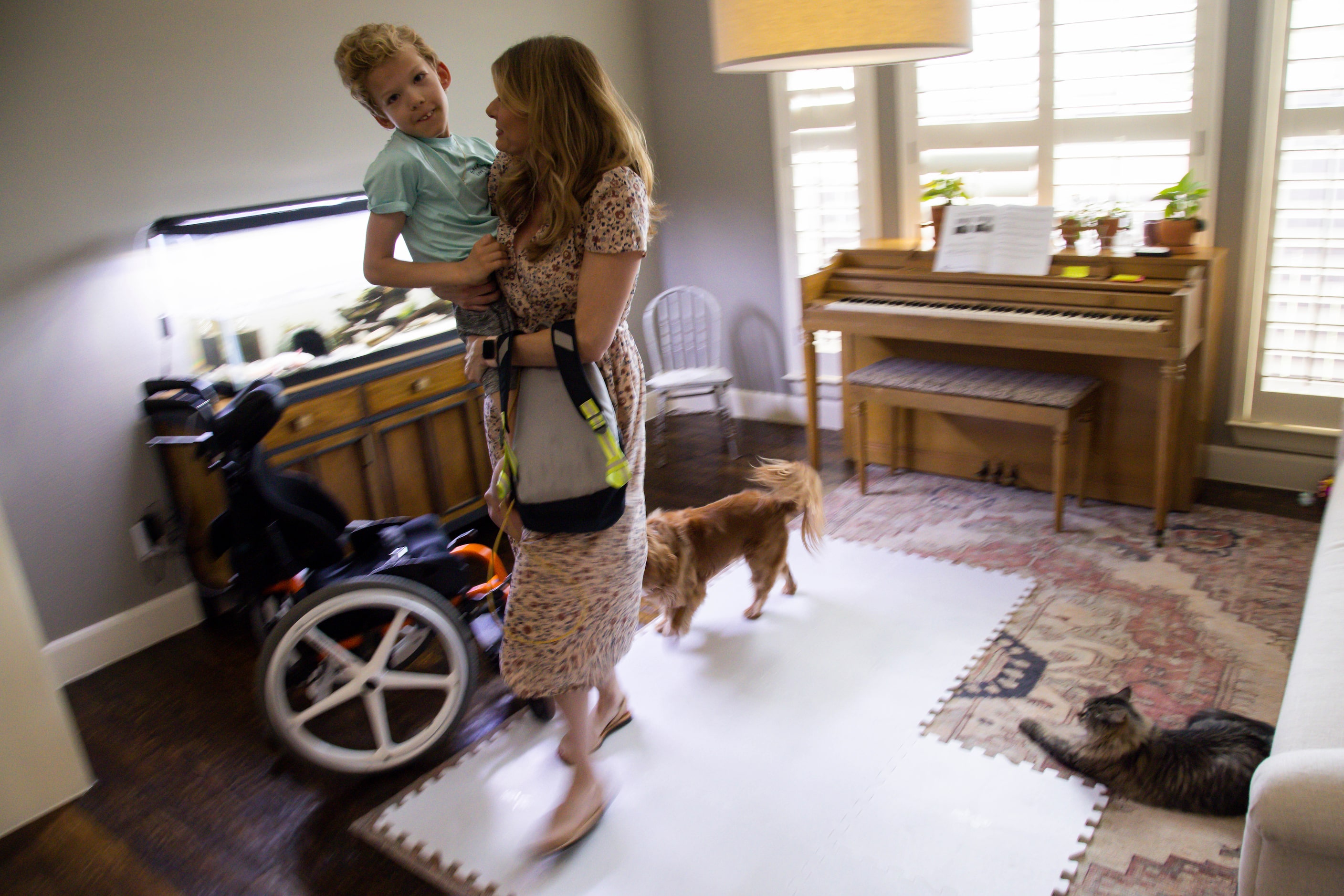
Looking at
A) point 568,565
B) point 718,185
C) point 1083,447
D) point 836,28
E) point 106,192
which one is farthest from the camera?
point 718,185

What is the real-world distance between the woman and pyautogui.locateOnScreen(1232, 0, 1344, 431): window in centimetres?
245

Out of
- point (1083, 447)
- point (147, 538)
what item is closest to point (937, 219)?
point (1083, 447)

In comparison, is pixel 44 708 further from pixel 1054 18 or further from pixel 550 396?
pixel 1054 18

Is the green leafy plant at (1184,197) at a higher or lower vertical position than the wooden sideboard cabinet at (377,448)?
higher

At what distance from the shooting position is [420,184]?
1.69 meters

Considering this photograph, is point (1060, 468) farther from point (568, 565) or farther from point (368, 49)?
point (368, 49)

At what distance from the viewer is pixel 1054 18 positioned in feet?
10.9

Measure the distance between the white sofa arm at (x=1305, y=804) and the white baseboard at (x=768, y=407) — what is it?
3036 millimetres

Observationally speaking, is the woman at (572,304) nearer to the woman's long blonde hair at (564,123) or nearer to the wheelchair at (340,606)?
the woman's long blonde hair at (564,123)

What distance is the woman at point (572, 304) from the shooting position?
1.51m

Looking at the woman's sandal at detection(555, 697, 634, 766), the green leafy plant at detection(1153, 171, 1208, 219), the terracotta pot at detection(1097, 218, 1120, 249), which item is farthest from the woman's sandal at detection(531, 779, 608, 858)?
the green leafy plant at detection(1153, 171, 1208, 219)

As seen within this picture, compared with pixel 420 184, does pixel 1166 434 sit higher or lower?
lower

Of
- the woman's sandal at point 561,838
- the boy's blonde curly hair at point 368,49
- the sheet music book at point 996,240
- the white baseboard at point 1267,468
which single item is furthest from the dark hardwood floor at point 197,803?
the white baseboard at point 1267,468

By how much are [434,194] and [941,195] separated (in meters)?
2.43
